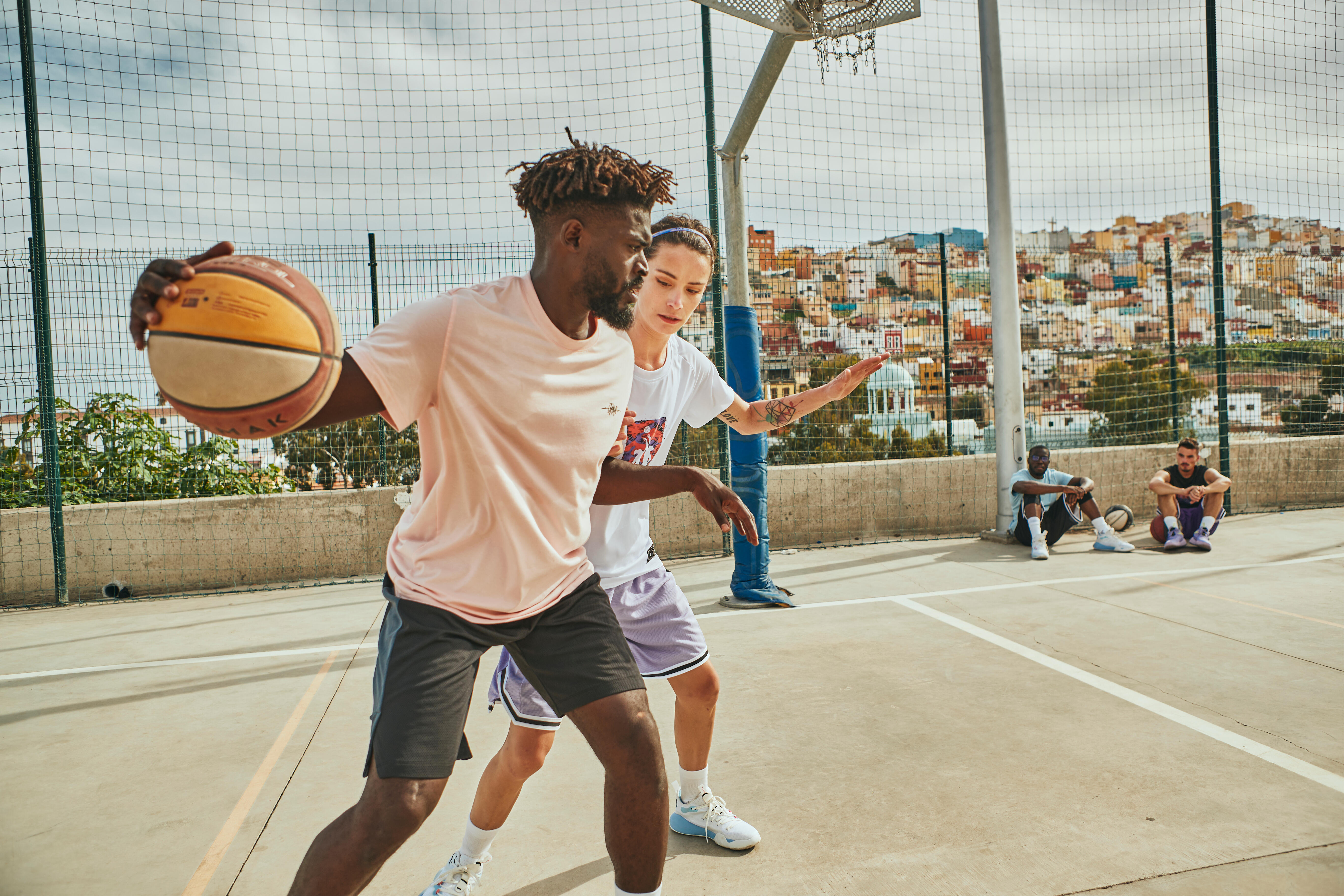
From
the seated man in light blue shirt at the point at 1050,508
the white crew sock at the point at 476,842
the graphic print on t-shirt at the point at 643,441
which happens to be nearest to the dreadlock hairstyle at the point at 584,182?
the graphic print on t-shirt at the point at 643,441

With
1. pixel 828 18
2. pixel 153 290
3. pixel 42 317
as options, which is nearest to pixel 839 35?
pixel 828 18

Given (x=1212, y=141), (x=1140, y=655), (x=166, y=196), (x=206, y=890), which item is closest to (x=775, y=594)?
(x=1140, y=655)

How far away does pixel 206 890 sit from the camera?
7.86ft

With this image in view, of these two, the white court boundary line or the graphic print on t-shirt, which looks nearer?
the graphic print on t-shirt

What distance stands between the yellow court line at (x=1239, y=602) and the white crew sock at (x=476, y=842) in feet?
15.9

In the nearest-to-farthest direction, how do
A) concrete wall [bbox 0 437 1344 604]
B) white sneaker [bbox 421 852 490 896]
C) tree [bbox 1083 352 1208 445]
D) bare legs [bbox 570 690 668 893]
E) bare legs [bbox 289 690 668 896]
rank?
bare legs [bbox 289 690 668 896]
bare legs [bbox 570 690 668 893]
white sneaker [bbox 421 852 490 896]
concrete wall [bbox 0 437 1344 604]
tree [bbox 1083 352 1208 445]

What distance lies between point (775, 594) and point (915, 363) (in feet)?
12.7

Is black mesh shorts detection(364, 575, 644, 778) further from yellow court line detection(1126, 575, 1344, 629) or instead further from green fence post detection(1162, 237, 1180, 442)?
green fence post detection(1162, 237, 1180, 442)

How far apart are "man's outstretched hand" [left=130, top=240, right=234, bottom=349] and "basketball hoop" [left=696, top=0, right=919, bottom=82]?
4576 mm

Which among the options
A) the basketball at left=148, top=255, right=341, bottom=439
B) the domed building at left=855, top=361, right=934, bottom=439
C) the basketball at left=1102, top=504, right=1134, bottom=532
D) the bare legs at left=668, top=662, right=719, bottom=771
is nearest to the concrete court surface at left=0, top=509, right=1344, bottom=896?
the bare legs at left=668, top=662, right=719, bottom=771

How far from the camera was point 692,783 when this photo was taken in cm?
262

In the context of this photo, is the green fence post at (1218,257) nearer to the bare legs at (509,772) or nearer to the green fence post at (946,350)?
the green fence post at (946,350)

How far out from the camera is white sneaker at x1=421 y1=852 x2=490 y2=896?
2.27m

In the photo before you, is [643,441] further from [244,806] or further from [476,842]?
[244,806]
